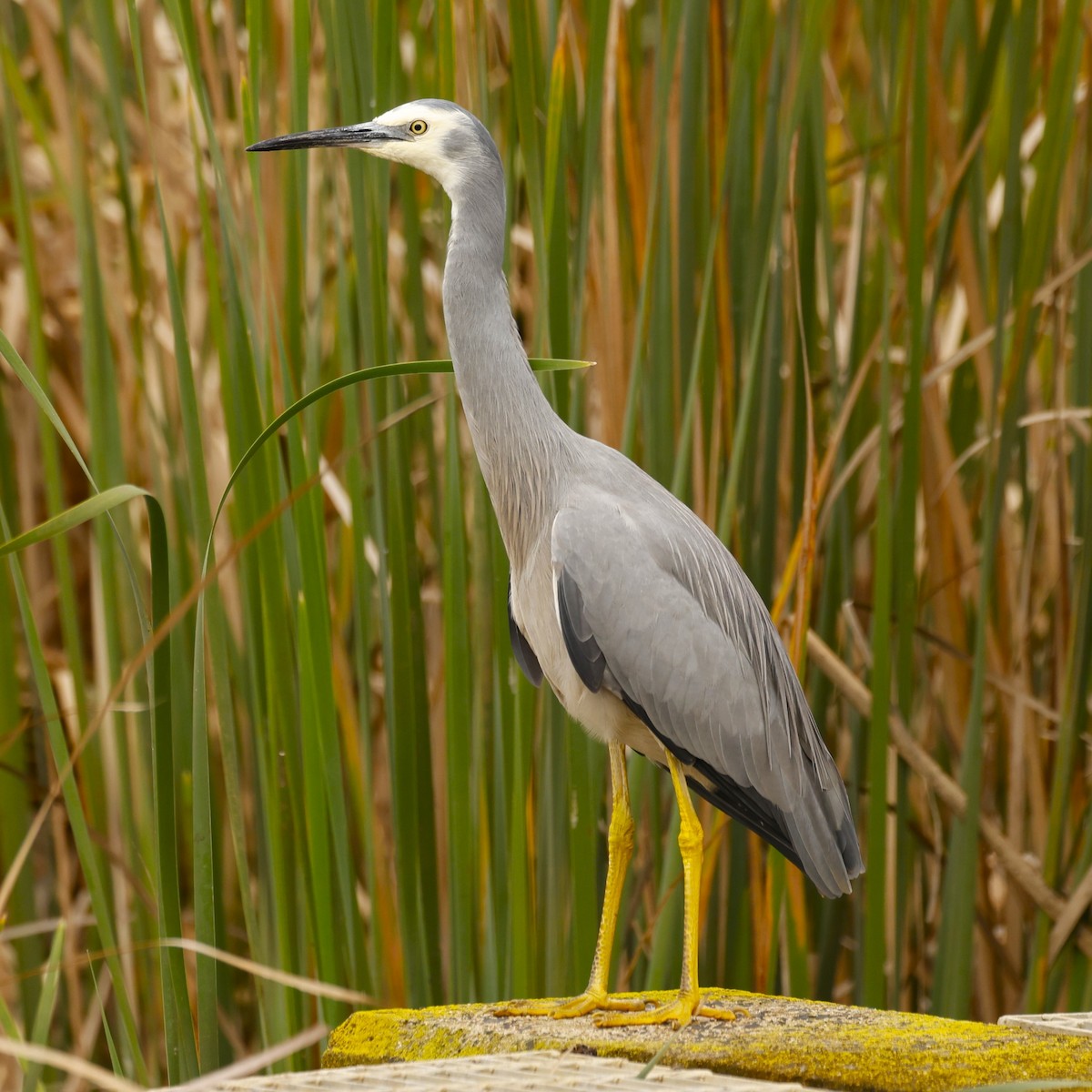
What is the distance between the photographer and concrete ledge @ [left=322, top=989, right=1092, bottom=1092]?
1.19 m

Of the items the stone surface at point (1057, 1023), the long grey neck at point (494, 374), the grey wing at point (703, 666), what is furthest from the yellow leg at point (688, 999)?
the long grey neck at point (494, 374)

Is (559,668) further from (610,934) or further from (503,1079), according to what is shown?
(503,1079)

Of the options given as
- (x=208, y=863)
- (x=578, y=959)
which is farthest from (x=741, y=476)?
(x=208, y=863)

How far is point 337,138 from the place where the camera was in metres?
1.47

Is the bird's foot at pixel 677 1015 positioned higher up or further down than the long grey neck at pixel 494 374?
further down

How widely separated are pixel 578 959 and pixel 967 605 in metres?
0.97

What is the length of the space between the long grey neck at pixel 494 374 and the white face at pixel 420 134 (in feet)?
0.17

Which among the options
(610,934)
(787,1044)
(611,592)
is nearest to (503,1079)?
(787,1044)

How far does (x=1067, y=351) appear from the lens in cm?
249

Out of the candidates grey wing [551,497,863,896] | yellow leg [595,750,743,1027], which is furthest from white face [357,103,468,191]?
yellow leg [595,750,743,1027]

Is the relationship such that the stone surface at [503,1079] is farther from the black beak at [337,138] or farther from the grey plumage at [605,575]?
the black beak at [337,138]

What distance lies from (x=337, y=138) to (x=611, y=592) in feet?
1.87

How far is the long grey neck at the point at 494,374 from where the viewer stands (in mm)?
1555

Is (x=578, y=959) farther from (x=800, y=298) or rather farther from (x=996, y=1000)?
(x=800, y=298)
